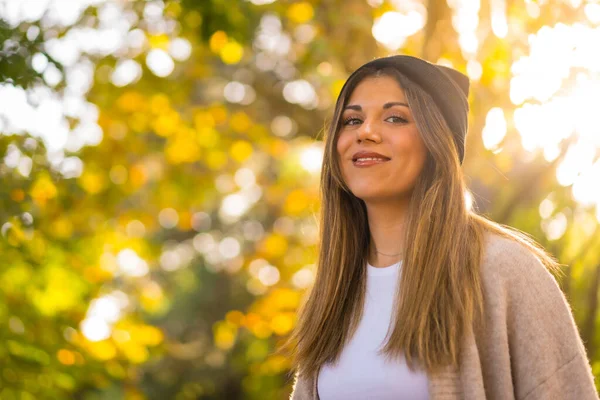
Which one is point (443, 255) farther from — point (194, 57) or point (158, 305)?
point (194, 57)

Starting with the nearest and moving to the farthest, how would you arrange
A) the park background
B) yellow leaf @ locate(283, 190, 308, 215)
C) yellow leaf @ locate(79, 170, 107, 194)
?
the park background < yellow leaf @ locate(79, 170, 107, 194) < yellow leaf @ locate(283, 190, 308, 215)

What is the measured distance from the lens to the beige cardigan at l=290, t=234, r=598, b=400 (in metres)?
2.41

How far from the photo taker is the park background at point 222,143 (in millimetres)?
4605

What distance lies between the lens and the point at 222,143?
8.05 meters

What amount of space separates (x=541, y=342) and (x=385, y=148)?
2.44ft

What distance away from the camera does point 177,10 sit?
5.29m

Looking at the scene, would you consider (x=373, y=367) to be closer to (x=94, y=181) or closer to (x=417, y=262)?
(x=417, y=262)

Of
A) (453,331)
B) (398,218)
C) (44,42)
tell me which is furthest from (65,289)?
(453,331)

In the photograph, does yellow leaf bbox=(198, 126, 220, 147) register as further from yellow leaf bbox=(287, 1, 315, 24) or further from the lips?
the lips

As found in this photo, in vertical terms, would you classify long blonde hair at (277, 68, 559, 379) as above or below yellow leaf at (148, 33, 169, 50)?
below

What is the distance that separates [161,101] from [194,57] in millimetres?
508

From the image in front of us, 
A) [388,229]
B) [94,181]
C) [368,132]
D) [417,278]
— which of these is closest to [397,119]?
[368,132]

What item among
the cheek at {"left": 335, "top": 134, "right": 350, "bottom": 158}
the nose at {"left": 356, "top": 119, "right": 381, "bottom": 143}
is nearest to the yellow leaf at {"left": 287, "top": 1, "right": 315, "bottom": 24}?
the cheek at {"left": 335, "top": 134, "right": 350, "bottom": 158}

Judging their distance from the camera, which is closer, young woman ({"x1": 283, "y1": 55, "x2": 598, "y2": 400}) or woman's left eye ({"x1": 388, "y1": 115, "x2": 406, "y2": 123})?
young woman ({"x1": 283, "y1": 55, "x2": 598, "y2": 400})
